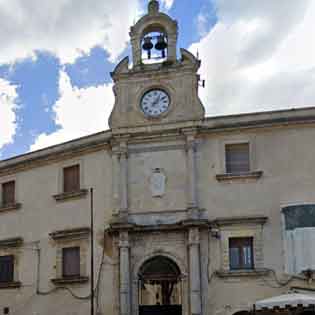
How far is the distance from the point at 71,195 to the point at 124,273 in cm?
425

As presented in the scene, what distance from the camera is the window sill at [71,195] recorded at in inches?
968

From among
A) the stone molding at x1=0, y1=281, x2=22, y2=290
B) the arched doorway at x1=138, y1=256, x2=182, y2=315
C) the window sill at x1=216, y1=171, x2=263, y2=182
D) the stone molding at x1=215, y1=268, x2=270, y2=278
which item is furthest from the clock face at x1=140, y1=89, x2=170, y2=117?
the stone molding at x1=0, y1=281, x2=22, y2=290

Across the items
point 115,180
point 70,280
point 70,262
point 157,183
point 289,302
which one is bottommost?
point 289,302

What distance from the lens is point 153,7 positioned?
2517 cm

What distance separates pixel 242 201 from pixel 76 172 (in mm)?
7005

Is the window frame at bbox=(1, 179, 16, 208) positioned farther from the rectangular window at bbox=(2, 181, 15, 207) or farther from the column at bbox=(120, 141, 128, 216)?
the column at bbox=(120, 141, 128, 216)

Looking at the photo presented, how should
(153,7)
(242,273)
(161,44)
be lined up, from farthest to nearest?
(153,7) → (161,44) → (242,273)

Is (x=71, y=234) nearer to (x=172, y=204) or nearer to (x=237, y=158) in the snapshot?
(x=172, y=204)

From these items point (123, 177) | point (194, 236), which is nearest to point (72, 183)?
point (123, 177)

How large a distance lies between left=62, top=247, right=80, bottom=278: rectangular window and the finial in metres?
9.67

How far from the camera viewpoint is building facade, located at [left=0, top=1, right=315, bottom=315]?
21609mm

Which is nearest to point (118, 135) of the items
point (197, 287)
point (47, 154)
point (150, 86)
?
point (150, 86)

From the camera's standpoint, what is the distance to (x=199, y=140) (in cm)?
2300

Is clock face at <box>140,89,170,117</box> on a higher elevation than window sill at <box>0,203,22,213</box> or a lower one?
higher
